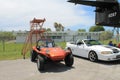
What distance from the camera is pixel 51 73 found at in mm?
8328

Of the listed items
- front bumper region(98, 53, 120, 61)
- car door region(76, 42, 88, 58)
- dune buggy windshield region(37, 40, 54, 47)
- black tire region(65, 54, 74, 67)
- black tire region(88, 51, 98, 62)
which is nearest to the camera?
black tire region(65, 54, 74, 67)

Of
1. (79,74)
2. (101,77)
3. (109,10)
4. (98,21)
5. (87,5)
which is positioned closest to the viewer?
(101,77)

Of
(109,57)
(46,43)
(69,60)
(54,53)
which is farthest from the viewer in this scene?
(46,43)

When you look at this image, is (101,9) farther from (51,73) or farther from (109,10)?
(51,73)

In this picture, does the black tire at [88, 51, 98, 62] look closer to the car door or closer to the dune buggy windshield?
the car door

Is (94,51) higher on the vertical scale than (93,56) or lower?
higher

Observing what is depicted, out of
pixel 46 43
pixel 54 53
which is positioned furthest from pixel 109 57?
pixel 46 43

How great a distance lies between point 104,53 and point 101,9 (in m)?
5.83

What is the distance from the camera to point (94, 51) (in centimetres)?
1103

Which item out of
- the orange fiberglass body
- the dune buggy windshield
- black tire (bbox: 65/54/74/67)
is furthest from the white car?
the dune buggy windshield

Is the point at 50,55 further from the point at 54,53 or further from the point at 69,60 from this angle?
the point at 69,60

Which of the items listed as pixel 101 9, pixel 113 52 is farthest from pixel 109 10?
pixel 113 52

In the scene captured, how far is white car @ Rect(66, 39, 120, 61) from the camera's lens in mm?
10367

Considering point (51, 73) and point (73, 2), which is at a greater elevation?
point (73, 2)
